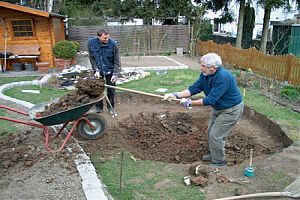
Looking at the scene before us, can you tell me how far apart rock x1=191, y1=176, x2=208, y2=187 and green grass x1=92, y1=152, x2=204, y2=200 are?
0.06 metres

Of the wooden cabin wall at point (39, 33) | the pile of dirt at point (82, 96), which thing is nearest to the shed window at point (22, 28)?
the wooden cabin wall at point (39, 33)

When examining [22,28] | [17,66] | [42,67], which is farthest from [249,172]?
[22,28]

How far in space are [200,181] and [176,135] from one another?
7.40 feet

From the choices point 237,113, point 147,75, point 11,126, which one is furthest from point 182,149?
point 147,75

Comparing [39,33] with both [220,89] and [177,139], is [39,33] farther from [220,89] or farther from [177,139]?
[220,89]

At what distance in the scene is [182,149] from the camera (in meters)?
5.24

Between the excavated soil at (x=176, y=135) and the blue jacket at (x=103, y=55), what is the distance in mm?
1047

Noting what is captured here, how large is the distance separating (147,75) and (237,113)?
713cm

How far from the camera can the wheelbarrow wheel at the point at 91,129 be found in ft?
16.4

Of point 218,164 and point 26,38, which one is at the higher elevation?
point 26,38

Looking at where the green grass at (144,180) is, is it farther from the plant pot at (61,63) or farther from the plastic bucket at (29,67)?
the plastic bucket at (29,67)

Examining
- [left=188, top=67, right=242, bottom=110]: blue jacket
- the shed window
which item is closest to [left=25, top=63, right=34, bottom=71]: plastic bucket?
the shed window

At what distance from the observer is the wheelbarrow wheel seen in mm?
5005

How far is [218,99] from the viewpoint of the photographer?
13.2 feet
